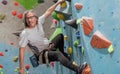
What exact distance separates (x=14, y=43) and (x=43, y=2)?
99 cm

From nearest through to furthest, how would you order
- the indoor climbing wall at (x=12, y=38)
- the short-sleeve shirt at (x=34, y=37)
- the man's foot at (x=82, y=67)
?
the man's foot at (x=82, y=67) < the short-sleeve shirt at (x=34, y=37) < the indoor climbing wall at (x=12, y=38)

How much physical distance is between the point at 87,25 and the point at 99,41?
0.23m

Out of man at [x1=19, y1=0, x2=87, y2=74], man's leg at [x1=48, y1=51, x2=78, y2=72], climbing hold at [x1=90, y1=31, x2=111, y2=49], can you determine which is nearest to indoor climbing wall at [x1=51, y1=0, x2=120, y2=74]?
climbing hold at [x1=90, y1=31, x2=111, y2=49]

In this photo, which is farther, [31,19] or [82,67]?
[31,19]

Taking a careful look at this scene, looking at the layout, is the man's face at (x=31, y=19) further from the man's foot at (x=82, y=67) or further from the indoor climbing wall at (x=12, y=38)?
the indoor climbing wall at (x=12, y=38)

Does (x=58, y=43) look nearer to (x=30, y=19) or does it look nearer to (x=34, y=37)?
(x=34, y=37)

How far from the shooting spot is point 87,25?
3.45 m

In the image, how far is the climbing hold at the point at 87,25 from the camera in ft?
11.1

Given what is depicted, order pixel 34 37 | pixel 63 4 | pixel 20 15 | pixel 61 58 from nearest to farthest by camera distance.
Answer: pixel 61 58, pixel 63 4, pixel 34 37, pixel 20 15

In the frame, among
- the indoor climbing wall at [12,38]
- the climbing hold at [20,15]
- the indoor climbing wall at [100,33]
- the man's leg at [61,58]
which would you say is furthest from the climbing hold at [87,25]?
the climbing hold at [20,15]

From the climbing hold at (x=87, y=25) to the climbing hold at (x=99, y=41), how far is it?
0.09 metres

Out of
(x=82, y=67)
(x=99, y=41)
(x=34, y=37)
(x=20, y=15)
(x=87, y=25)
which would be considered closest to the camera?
(x=99, y=41)

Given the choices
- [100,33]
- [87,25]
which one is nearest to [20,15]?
[87,25]

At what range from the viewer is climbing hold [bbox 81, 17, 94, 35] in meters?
3.40
